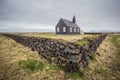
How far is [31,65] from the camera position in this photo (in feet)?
28.6

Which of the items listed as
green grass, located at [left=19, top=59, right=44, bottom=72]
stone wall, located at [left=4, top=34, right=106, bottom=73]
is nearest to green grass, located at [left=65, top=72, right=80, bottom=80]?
stone wall, located at [left=4, top=34, right=106, bottom=73]

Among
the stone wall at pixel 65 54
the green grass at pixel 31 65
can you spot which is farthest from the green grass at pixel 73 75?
the green grass at pixel 31 65

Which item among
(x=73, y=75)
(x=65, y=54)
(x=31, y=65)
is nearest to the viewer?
(x=73, y=75)

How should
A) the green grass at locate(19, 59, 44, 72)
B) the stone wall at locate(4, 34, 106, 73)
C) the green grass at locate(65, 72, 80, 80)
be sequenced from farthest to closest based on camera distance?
1. the green grass at locate(19, 59, 44, 72)
2. the stone wall at locate(4, 34, 106, 73)
3. the green grass at locate(65, 72, 80, 80)

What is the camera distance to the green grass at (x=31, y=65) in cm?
834

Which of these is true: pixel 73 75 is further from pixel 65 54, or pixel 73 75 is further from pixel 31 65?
pixel 31 65

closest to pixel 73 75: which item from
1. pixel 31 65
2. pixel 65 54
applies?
pixel 65 54

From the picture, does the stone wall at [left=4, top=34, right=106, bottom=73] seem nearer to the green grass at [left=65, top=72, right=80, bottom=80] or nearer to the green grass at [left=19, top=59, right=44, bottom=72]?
the green grass at [left=65, top=72, right=80, bottom=80]

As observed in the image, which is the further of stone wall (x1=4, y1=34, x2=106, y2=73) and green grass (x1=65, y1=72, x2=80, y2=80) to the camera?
stone wall (x1=4, y1=34, x2=106, y2=73)

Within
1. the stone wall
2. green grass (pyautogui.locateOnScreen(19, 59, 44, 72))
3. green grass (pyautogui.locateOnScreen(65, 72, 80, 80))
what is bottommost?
green grass (pyautogui.locateOnScreen(65, 72, 80, 80))

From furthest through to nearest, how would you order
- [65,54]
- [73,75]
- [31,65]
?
[31,65] → [65,54] → [73,75]

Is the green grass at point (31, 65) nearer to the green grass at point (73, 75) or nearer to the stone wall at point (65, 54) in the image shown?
the stone wall at point (65, 54)

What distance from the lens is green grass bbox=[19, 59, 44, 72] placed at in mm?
8336

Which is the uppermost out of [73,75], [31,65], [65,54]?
[65,54]
